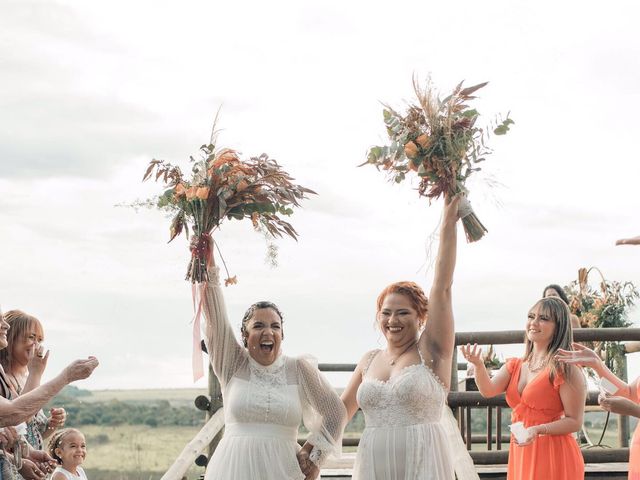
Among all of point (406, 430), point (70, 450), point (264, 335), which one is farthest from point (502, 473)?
point (70, 450)

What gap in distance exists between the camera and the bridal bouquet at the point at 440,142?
5707 millimetres

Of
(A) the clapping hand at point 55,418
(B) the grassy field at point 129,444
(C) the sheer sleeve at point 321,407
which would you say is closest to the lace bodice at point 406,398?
(C) the sheer sleeve at point 321,407

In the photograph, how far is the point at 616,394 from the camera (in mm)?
6234

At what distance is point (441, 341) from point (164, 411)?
36.3 metres

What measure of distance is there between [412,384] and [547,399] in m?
1.37

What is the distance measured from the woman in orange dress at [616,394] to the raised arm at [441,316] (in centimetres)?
87

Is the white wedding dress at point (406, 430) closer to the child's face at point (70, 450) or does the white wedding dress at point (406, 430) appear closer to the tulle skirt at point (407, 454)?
the tulle skirt at point (407, 454)

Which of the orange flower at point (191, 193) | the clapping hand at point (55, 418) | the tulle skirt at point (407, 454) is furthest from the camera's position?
the clapping hand at point (55, 418)

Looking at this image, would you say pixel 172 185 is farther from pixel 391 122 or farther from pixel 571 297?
pixel 571 297

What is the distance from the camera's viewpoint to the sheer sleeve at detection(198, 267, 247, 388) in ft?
19.4

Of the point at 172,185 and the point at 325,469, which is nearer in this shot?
the point at 172,185

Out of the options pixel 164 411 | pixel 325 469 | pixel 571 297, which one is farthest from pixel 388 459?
pixel 164 411

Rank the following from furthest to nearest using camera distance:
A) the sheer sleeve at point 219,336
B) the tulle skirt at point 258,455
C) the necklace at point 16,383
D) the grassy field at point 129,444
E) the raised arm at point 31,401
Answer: the grassy field at point 129,444, the sheer sleeve at point 219,336, the necklace at point 16,383, the tulle skirt at point 258,455, the raised arm at point 31,401

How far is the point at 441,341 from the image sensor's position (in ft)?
18.3
